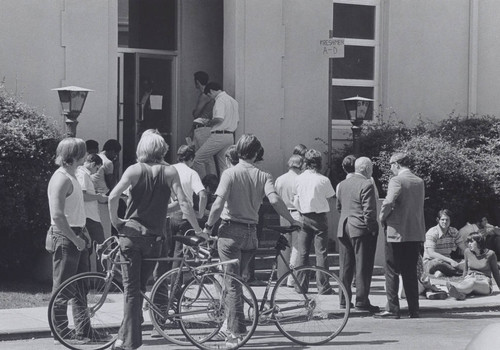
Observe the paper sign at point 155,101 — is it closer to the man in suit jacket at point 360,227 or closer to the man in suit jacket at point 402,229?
the man in suit jacket at point 360,227

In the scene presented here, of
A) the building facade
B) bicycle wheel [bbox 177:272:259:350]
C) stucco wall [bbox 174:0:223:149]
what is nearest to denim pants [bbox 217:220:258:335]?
bicycle wheel [bbox 177:272:259:350]

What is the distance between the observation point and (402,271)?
1180cm

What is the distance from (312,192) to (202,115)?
172 inches

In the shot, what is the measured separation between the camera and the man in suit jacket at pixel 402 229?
38.2 feet

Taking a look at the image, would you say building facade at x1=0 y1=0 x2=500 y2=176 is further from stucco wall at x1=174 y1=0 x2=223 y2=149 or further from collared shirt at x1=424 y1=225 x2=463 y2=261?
collared shirt at x1=424 y1=225 x2=463 y2=261

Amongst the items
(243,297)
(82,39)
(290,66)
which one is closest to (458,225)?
(290,66)

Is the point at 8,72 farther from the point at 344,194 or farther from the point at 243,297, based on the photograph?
the point at 243,297

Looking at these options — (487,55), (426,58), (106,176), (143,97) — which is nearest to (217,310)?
(106,176)

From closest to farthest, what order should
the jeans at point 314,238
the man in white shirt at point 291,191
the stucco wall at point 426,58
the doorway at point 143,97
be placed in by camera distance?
the jeans at point 314,238
the man in white shirt at point 291,191
the doorway at point 143,97
the stucco wall at point 426,58

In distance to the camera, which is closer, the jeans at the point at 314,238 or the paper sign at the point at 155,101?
the jeans at the point at 314,238

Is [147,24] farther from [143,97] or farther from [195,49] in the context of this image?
[143,97]

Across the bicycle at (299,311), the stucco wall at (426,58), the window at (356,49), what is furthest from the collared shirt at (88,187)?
the stucco wall at (426,58)

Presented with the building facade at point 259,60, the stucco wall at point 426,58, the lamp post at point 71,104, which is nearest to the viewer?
the lamp post at point 71,104

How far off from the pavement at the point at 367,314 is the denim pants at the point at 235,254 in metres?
1.81
